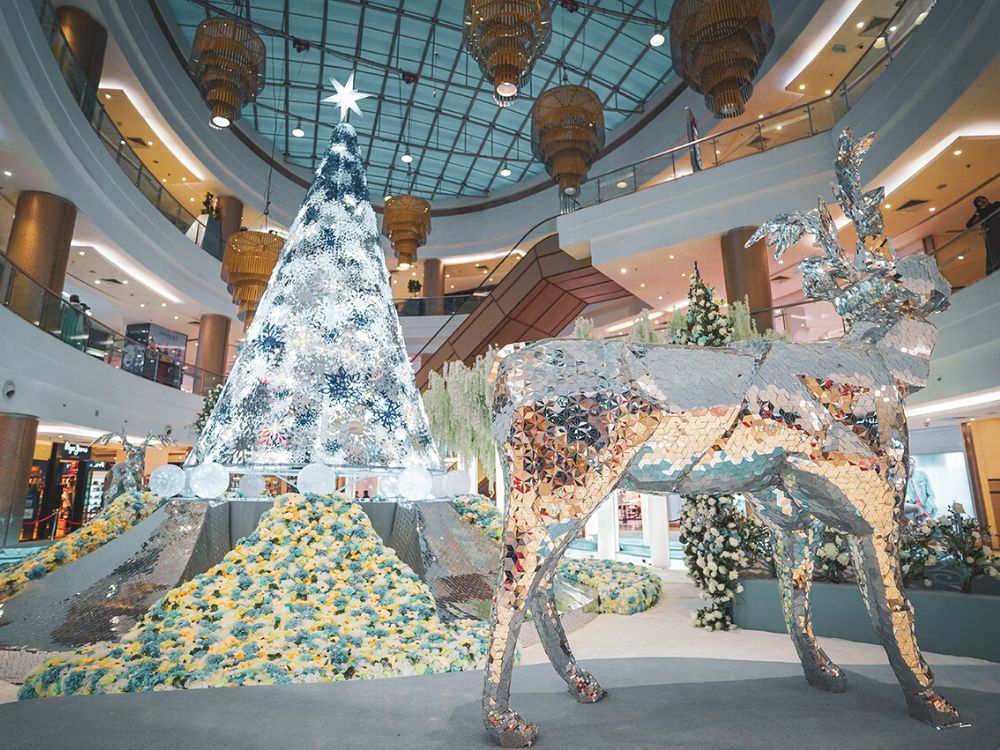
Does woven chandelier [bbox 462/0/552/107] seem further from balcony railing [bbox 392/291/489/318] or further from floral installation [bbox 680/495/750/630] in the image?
balcony railing [bbox 392/291/489/318]

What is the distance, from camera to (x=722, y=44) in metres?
6.50

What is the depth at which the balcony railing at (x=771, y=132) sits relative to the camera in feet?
28.3

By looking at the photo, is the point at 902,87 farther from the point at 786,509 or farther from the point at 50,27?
the point at 50,27

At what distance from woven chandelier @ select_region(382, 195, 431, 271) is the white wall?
613cm

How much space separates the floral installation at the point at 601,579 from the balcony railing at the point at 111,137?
9939 millimetres

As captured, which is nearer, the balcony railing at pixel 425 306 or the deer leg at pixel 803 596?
the deer leg at pixel 803 596

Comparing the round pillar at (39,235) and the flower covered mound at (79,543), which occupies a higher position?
the round pillar at (39,235)

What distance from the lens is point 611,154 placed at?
61.8 ft

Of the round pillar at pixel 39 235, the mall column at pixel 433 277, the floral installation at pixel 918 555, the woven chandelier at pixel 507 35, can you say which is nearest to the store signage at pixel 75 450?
the round pillar at pixel 39 235

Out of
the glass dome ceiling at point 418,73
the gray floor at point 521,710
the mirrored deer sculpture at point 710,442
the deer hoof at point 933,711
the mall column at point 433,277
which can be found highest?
the glass dome ceiling at point 418,73

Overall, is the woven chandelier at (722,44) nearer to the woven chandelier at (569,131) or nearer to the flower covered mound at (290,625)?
the woven chandelier at (569,131)

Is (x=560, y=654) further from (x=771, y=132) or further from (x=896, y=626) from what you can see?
(x=771, y=132)

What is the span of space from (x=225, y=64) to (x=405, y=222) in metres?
4.83

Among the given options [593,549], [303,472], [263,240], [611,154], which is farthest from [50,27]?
[611,154]
